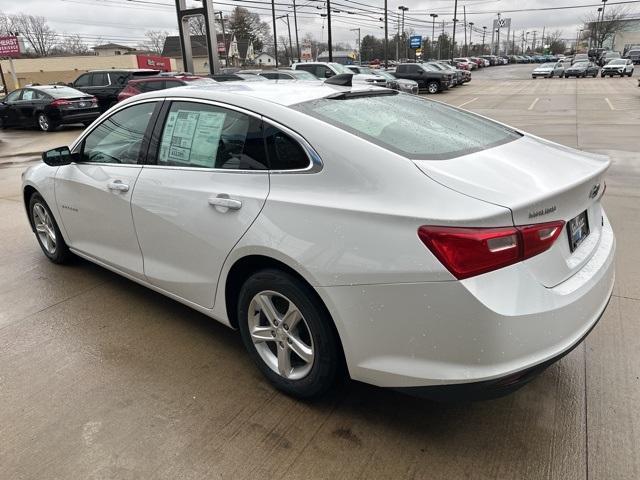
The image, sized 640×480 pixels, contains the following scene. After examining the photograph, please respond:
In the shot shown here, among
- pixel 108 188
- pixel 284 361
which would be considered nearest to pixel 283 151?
pixel 284 361

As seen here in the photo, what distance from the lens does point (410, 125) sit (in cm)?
267

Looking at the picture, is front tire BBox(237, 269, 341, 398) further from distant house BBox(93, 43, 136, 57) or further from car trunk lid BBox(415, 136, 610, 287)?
distant house BBox(93, 43, 136, 57)

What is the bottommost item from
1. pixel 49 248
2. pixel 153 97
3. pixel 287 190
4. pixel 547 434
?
pixel 547 434

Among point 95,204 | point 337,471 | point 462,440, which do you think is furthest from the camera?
point 95,204

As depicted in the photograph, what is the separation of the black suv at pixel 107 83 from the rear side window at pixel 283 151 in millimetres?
17377

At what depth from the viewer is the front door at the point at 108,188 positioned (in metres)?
3.31

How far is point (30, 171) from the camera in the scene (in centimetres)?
452

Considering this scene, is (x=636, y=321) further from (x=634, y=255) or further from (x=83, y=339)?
(x=83, y=339)

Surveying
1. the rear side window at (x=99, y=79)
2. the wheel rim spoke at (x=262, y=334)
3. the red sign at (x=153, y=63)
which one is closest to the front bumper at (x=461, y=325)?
the wheel rim spoke at (x=262, y=334)

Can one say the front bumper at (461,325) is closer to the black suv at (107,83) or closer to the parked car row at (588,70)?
the black suv at (107,83)

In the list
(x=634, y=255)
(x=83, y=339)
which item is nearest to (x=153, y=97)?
(x=83, y=339)

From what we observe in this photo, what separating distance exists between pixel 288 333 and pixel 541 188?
4.40 feet

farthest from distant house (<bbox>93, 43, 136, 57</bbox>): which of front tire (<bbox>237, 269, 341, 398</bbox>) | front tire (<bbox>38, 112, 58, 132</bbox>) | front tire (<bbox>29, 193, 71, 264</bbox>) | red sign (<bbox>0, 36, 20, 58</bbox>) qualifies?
front tire (<bbox>237, 269, 341, 398</bbox>)

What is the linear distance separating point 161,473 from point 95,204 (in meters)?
2.08
